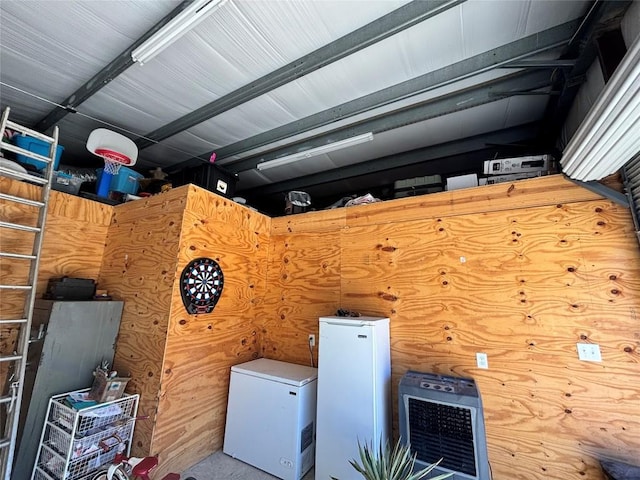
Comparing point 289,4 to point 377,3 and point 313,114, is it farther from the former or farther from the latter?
point 313,114

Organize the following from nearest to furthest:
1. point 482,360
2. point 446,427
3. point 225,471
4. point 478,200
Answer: point 446,427
point 482,360
point 225,471
point 478,200

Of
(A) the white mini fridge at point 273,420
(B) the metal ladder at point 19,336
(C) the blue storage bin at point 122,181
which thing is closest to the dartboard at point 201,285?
(A) the white mini fridge at point 273,420

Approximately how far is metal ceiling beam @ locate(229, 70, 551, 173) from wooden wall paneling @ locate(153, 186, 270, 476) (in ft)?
4.05

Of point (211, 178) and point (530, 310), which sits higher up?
point (211, 178)

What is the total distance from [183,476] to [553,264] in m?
3.53

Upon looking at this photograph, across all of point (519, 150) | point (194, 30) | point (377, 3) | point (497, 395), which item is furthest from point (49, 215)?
point (519, 150)

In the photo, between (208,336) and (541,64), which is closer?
(541,64)

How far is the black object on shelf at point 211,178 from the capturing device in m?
2.89

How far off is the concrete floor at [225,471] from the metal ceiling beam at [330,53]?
128 inches

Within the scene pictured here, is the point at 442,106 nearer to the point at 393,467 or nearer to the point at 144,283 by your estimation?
the point at 393,467

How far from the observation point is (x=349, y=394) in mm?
2102

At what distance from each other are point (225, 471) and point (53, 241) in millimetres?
2756

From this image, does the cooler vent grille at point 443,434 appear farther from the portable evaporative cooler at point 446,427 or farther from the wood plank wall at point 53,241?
the wood plank wall at point 53,241

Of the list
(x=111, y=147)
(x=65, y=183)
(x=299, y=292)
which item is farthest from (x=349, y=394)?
(x=65, y=183)
